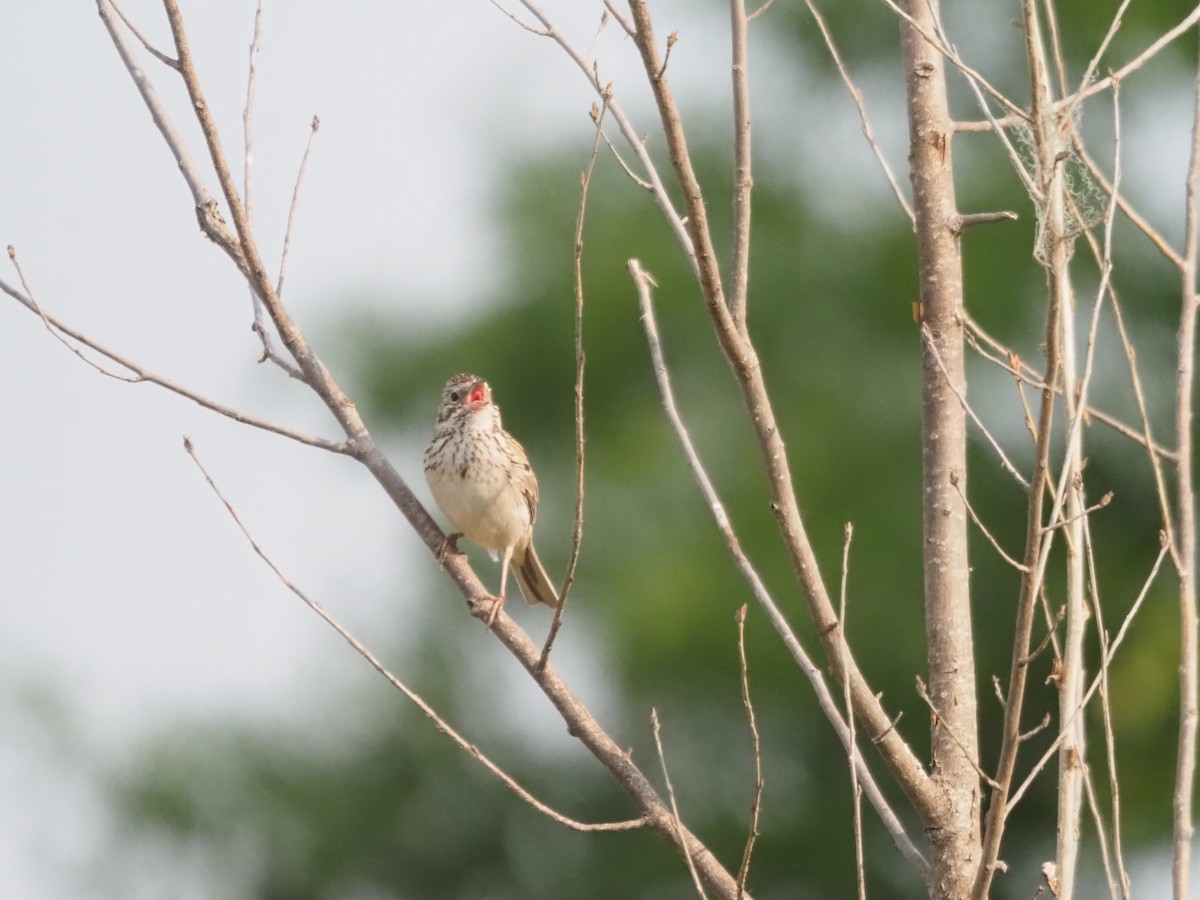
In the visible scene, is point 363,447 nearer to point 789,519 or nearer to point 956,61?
point 789,519

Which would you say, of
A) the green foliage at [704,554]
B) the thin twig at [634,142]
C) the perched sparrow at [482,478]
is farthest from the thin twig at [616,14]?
the green foliage at [704,554]

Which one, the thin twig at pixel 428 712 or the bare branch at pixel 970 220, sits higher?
the bare branch at pixel 970 220

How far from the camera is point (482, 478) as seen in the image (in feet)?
17.2

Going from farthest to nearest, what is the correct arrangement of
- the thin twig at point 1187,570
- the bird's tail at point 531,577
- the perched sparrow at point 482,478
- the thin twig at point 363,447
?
1. the bird's tail at point 531,577
2. the perched sparrow at point 482,478
3. the thin twig at point 363,447
4. the thin twig at point 1187,570

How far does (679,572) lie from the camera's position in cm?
940

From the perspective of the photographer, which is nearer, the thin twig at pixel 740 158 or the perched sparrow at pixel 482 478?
the thin twig at pixel 740 158

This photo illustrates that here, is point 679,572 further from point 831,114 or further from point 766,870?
point 831,114

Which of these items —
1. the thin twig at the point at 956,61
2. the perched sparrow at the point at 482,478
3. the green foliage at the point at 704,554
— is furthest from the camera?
the green foliage at the point at 704,554

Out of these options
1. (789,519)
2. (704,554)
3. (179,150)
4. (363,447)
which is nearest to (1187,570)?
(789,519)

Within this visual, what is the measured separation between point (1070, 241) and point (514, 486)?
3107 mm

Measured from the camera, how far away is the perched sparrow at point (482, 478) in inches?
206

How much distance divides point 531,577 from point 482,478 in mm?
562

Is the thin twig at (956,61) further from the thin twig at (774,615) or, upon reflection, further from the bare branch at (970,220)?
the thin twig at (774,615)

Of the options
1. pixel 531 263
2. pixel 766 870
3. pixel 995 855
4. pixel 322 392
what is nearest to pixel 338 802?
pixel 766 870
